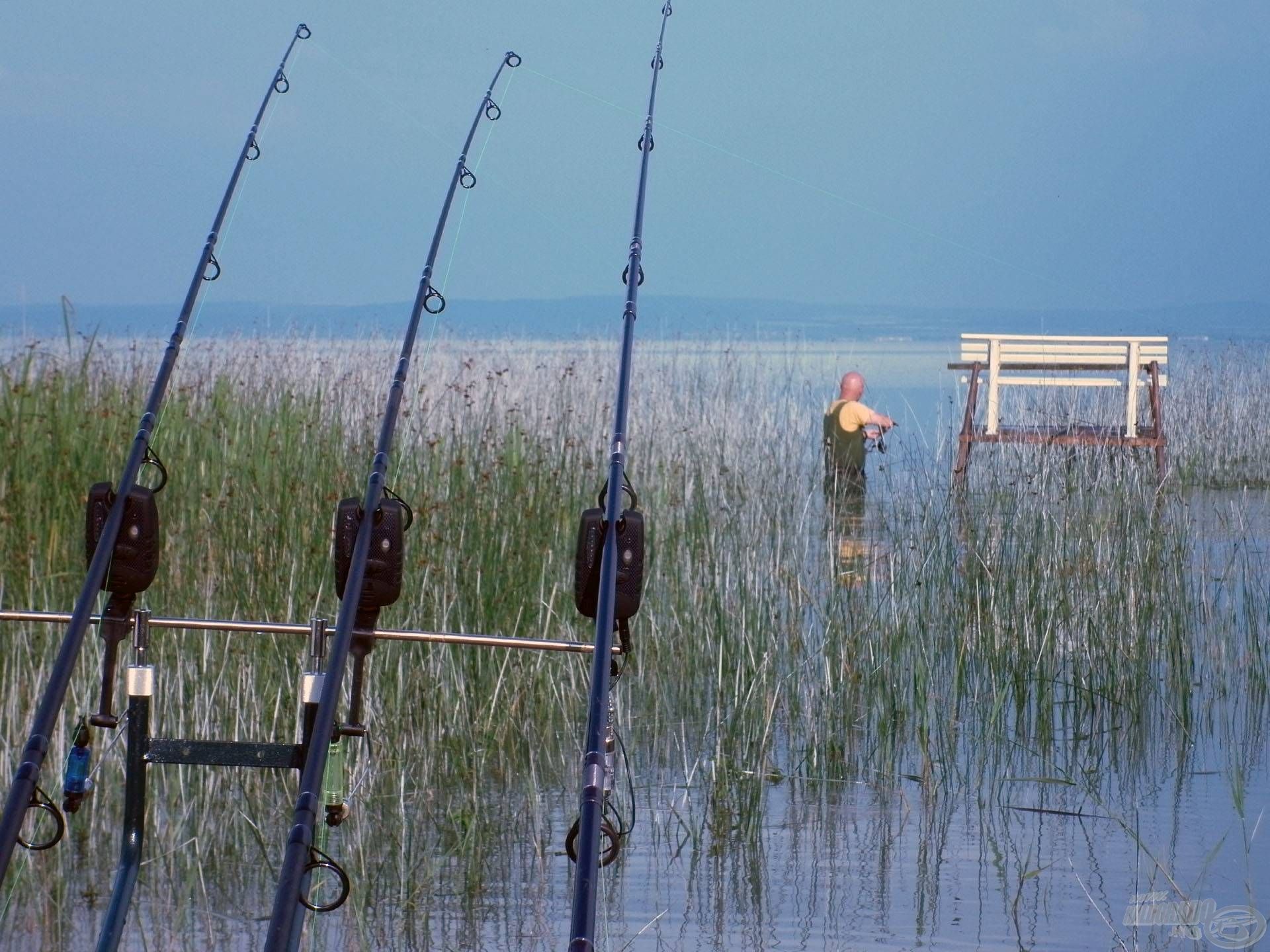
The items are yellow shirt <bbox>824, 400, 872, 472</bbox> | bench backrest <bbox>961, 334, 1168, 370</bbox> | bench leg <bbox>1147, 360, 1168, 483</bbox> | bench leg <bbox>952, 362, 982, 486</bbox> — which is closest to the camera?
yellow shirt <bbox>824, 400, 872, 472</bbox>

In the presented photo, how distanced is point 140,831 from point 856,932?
126 centimetres

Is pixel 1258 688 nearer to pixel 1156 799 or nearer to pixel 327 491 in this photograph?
pixel 1156 799

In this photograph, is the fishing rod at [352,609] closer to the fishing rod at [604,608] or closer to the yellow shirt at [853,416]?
the fishing rod at [604,608]

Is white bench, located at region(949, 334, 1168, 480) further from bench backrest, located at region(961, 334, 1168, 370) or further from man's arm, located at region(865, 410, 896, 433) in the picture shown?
man's arm, located at region(865, 410, 896, 433)

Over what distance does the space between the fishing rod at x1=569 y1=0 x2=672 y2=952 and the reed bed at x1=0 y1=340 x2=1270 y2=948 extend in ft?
3.78

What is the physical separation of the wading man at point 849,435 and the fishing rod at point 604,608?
4933mm

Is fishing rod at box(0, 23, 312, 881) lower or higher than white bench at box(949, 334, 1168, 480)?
lower

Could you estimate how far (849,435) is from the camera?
280 inches

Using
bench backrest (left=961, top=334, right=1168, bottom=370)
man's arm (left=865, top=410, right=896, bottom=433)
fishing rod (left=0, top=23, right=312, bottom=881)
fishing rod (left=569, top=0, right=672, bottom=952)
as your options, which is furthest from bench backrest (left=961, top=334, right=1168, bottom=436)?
fishing rod (left=0, top=23, right=312, bottom=881)

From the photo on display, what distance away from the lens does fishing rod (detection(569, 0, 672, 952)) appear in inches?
47.3

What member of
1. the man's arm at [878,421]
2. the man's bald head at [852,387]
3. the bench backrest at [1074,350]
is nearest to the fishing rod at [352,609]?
the man's arm at [878,421]

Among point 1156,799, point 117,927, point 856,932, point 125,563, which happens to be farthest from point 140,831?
point 1156,799

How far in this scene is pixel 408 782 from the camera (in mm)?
3305

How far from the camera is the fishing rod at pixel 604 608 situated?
3.94 feet
